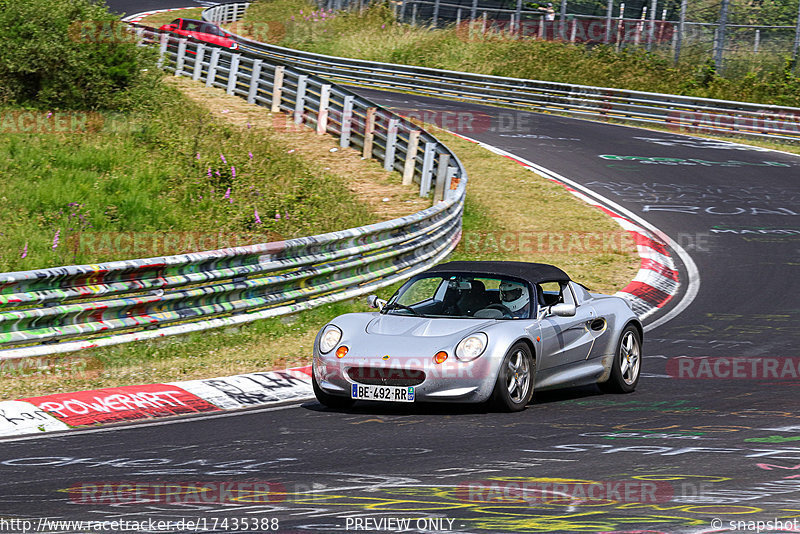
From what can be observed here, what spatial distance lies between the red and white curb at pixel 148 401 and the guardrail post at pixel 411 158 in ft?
39.9

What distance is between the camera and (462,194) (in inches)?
760

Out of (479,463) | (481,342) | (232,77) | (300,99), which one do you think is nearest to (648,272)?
(481,342)

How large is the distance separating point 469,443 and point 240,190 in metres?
13.4

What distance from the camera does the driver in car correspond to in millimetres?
9328

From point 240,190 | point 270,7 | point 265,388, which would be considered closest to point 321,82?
point 240,190

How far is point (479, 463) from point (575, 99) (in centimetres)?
3094

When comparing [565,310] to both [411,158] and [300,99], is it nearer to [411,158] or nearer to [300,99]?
[411,158]

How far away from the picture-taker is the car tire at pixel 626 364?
9.95 metres

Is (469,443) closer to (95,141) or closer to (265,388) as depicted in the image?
(265,388)

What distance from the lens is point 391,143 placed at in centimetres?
2317

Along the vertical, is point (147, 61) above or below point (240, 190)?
above

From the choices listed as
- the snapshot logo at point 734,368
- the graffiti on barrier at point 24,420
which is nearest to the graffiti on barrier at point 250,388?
the graffiti on barrier at point 24,420

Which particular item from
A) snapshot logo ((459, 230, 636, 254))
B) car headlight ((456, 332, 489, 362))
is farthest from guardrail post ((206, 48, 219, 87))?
car headlight ((456, 332, 489, 362))

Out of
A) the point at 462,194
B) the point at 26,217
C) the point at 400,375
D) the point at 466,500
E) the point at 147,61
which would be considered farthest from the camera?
the point at 147,61
